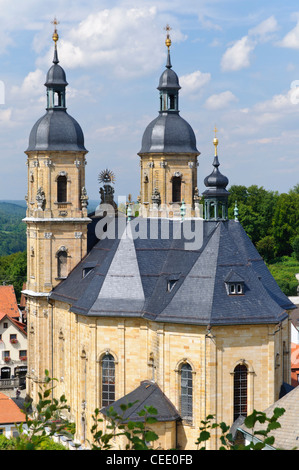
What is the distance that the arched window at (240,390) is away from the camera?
37406mm

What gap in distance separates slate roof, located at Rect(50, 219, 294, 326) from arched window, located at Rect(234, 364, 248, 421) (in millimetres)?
2641

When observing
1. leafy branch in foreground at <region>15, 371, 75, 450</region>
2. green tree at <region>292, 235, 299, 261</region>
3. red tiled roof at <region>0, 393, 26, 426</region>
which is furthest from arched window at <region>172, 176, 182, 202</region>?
green tree at <region>292, 235, 299, 261</region>

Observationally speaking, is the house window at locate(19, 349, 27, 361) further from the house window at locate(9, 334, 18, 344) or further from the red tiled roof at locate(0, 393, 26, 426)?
the red tiled roof at locate(0, 393, 26, 426)

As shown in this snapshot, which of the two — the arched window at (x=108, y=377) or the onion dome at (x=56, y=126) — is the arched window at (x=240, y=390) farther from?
the onion dome at (x=56, y=126)

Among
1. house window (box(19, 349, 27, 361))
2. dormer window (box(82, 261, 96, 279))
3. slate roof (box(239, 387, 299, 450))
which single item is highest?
dormer window (box(82, 261, 96, 279))

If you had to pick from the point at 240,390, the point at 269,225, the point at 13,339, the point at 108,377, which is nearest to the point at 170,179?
the point at 108,377

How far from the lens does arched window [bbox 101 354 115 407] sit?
1623 inches

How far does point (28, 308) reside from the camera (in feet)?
173

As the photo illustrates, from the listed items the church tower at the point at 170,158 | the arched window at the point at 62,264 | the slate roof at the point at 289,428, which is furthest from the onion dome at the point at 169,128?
the slate roof at the point at 289,428

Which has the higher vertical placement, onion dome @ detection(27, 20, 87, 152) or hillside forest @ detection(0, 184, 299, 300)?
onion dome @ detection(27, 20, 87, 152)

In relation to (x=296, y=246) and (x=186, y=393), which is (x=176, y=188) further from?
(x=296, y=246)

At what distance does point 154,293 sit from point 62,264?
11692 millimetres
